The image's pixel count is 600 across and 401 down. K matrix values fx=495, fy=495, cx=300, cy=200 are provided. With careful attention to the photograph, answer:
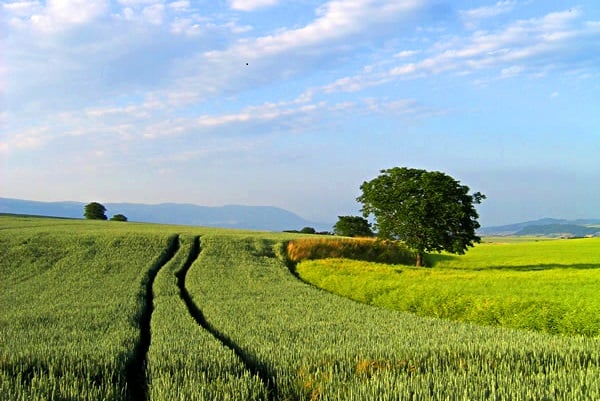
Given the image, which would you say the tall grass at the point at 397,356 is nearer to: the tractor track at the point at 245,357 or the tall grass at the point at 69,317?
the tractor track at the point at 245,357

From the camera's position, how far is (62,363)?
346 inches

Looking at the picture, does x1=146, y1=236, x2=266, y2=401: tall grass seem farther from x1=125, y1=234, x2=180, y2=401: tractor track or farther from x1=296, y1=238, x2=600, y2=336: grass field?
x1=296, y1=238, x2=600, y2=336: grass field

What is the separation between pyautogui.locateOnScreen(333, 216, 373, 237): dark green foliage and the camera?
87.6 meters

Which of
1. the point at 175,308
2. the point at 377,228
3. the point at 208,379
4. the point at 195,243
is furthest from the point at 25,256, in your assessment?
the point at 208,379

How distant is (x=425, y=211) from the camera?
40.3m

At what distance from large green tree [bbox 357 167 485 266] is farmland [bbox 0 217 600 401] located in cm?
2180

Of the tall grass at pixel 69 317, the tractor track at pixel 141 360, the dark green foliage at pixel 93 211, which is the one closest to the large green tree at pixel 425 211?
the tall grass at pixel 69 317

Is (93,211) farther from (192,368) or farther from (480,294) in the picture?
(192,368)

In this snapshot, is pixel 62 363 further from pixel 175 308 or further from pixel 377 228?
pixel 377 228

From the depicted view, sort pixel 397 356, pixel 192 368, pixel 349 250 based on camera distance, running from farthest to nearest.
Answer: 1. pixel 349 250
2. pixel 397 356
3. pixel 192 368

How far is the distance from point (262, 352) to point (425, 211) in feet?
108

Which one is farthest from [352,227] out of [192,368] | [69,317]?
[192,368]

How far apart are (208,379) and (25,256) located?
31.3m

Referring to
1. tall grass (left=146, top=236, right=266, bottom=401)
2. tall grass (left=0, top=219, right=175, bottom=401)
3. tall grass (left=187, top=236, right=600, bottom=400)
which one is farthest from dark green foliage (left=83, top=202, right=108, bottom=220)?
tall grass (left=146, top=236, right=266, bottom=401)
